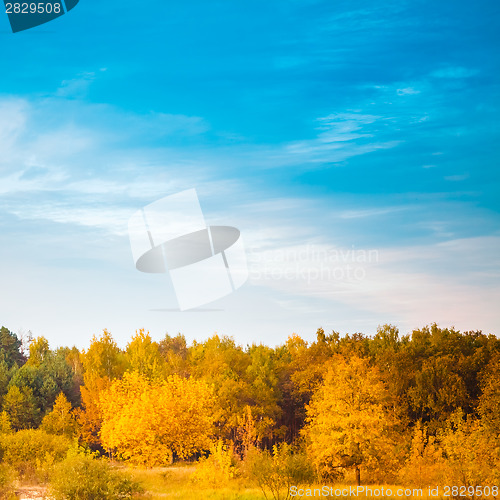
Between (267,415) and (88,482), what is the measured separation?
30730mm

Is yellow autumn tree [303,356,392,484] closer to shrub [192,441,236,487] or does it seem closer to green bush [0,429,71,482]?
shrub [192,441,236,487]

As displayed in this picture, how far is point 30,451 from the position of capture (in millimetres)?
44375

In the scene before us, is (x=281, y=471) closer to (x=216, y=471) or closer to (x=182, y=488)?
(x=216, y=471)

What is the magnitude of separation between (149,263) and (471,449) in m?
20.4

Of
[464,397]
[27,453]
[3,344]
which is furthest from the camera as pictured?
[3,344]

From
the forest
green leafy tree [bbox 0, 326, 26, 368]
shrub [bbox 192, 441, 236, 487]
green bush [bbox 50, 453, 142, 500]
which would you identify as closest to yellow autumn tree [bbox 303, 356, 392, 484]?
the forest

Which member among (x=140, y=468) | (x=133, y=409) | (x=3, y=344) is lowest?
(x=140, y=468)

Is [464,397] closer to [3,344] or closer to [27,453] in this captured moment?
[27,453]

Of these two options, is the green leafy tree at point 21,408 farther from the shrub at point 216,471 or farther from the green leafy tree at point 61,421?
the shrub at point 216,471

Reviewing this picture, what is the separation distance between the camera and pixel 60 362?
209 ft

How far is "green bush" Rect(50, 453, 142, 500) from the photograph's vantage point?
3031 cm

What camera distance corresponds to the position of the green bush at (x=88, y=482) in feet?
99.5

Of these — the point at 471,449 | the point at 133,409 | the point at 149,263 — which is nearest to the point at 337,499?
the point at 471,449

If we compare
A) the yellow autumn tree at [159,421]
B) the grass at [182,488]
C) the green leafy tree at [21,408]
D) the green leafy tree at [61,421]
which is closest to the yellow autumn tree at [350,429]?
the grass at [182,488]
